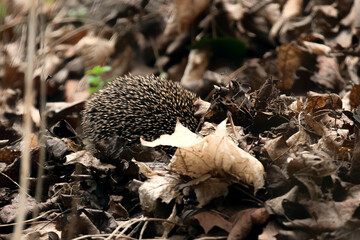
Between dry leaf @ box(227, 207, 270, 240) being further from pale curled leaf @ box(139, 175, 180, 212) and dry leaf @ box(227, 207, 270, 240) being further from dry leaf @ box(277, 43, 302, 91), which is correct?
dry leaf @ box(277, 43, 302, 91)

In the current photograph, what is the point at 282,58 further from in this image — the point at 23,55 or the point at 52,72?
the point at 23,55

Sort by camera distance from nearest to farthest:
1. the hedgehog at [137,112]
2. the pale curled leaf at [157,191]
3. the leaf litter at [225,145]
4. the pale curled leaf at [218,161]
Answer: the leaf litter at [225,145]
the pale curled leaf at [218,161]
the pale curled leaf at [157,191]
the hedgehog at [137,112]

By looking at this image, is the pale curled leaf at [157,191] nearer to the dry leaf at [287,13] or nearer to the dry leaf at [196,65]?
the dry leaf at [196,65]

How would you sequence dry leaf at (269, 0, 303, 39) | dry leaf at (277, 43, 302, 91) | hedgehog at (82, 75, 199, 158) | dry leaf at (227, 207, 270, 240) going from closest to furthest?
dry leaf at (227, 207, 270, 240), hedgehog at (82, 75, 199, 158), dry leaf at (277, 43, 302, 91), dry leaf at (269, 0, 303, 39)

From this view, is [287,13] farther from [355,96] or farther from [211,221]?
[211,221]

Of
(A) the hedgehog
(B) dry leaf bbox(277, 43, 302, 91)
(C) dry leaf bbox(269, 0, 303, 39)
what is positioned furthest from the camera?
(C) dry leaf bbox(269, 0, 303, 39)

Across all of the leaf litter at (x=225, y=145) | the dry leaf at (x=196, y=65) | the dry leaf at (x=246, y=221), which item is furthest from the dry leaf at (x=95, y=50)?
the dry leaf at (x=246, y=221)

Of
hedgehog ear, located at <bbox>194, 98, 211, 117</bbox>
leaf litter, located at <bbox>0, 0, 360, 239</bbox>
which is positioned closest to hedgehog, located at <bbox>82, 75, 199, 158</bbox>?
hedgehog ear, located at <bbox>194, 98, 211, 117</bbox>
